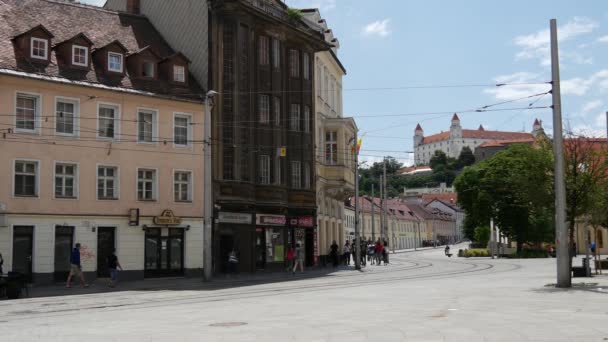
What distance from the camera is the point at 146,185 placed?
3653 cm

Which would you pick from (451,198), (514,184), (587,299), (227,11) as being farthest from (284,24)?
(451,198)

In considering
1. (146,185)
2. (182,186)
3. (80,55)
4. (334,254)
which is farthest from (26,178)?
(334,254)

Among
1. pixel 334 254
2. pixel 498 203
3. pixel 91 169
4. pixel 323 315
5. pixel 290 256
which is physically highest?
pixel 91 169

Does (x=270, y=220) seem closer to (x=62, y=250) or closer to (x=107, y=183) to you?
(x=107, y=183)

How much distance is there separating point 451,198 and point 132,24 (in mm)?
154307

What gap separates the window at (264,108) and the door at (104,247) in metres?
11.6

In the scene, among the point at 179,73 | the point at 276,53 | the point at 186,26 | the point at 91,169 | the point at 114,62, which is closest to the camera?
the point at 91,169

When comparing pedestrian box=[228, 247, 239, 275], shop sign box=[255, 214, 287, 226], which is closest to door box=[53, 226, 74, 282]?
pedestrian box=[228, 247, 239, 275]

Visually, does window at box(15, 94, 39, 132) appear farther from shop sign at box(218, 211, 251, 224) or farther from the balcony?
the balcony

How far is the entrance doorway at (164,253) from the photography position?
36375 mm

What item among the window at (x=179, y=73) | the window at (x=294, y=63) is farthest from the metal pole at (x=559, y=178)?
the window at (x=294, y=63)

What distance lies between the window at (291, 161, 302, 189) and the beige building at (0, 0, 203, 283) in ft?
27.5

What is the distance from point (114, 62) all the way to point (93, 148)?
4683 mm

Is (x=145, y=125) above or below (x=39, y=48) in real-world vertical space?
below
